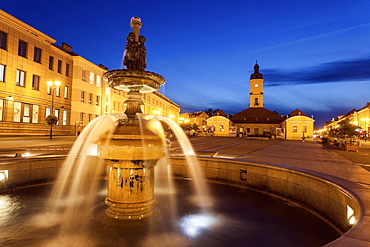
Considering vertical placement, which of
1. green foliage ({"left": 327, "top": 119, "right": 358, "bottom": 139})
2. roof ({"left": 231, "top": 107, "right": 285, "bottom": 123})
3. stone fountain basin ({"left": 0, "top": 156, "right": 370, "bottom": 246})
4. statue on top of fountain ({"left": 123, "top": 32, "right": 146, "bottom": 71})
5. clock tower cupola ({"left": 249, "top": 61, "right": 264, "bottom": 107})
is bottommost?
stone fountain basin ({"left": 0, "top": 156, "right": 370, "bottom": 246})

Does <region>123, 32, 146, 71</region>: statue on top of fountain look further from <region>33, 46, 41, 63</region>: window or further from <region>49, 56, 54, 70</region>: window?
<region>49, 56, 54, 70</region>: window

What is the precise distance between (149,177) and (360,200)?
3774 mm

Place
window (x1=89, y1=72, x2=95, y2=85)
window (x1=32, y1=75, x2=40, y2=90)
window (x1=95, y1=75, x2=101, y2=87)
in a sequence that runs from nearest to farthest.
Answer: window (x1=32, y1=75, x2=40, y2=90) → window (x1=89, y1=72, x2=95, y2=85) → window (x1=95, y1=75, x2=101, y2=87)

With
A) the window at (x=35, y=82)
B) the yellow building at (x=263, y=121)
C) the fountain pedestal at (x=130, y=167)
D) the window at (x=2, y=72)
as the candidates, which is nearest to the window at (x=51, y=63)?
the window at (x=35, y=82)

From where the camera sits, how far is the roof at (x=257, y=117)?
74.1 meters

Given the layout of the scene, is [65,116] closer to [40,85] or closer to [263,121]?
[40,85]

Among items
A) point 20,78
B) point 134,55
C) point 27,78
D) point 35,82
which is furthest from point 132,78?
point 35,82

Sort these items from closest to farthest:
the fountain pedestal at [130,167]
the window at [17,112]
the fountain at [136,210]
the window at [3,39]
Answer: the fountain at [136,210] < the fountain pedestal at [130,167] < the window at [3,39] < the window at [17,112]

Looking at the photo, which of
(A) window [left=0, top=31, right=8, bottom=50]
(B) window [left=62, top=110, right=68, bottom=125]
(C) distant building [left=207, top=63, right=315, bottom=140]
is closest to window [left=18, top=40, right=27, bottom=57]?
(A) window [left=0, top=31, right=8, bottom=50]

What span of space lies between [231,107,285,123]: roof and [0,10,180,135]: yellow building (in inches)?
1840

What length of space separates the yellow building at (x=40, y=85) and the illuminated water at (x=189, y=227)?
25343 mm

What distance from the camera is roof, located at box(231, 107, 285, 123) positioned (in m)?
74.1

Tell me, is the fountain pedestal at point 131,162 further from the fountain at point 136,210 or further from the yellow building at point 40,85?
the yellow building at point 40,85

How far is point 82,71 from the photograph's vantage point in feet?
124
